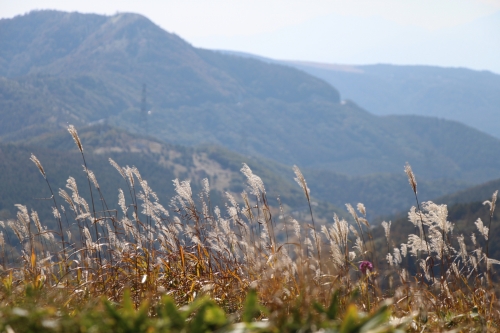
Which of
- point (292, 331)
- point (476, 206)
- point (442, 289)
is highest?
point (292, 331)

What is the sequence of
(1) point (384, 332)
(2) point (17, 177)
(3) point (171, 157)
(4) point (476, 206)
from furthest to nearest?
(3) point (171, 157)
(2) point (17, 177)
(4) point (476, 206)
(1) point (384, 332)

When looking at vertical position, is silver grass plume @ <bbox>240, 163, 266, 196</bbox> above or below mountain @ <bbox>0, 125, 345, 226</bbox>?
above

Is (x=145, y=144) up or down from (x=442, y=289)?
down

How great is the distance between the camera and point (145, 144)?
166125mm

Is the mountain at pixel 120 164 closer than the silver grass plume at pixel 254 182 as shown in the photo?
No

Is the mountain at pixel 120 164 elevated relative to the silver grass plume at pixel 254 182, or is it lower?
lower

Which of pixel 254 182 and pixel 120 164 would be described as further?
pixel 120 164

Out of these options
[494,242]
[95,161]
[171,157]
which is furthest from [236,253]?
[171,157]

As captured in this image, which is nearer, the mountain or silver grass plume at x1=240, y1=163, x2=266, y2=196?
silver grass plume at x1=240, y1=163, x2=266, y2=196

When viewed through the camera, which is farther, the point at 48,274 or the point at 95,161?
the point at 95,161

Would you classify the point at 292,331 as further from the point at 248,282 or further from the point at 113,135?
the point at 113,135

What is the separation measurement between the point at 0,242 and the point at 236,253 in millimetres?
2231

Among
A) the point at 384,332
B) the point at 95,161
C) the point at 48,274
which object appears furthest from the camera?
the point at 95,161

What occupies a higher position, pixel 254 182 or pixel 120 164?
pixel 254 182
